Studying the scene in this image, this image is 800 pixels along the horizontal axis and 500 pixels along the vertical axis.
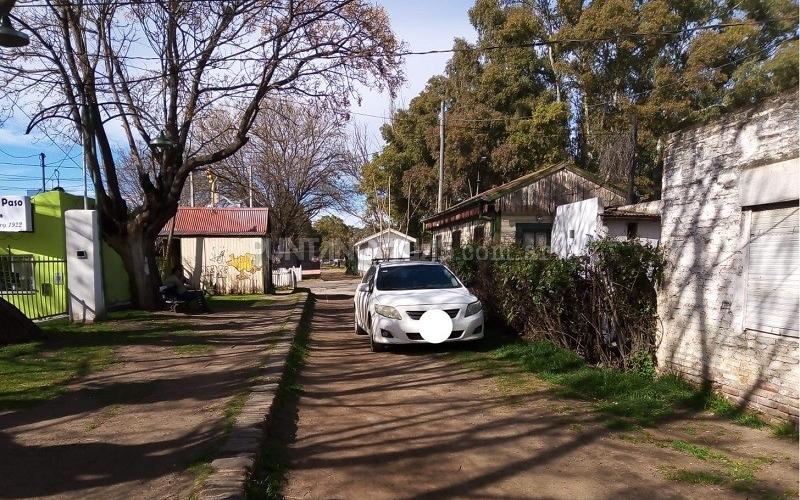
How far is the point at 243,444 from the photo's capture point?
14.3 feet

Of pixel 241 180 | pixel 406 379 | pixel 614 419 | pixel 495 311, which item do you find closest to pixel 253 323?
pixel 495 311

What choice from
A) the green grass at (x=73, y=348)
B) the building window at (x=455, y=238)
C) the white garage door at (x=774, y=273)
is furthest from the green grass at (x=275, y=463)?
the building window at (x=455, y=238)

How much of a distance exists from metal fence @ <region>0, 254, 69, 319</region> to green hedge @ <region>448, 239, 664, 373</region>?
9.48 meters

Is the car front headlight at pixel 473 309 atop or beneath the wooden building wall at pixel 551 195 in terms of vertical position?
beneath

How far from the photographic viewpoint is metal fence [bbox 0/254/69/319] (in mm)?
12484

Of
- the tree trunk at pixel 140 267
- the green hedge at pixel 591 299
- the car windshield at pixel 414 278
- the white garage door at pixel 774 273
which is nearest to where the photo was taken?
the white garage door at pixel 774 273

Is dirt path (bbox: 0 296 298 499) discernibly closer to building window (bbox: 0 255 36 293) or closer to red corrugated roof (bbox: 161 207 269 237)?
building window (bbox: 0 255 36 293)

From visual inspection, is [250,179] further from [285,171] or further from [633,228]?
[633,228]

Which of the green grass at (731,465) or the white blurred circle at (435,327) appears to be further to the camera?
the white blurred circle at (435,327)

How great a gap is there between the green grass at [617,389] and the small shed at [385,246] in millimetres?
26399

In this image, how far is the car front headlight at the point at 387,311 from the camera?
868 cm

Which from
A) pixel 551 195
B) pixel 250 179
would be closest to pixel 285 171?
pixel 250 179

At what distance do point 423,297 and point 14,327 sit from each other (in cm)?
642

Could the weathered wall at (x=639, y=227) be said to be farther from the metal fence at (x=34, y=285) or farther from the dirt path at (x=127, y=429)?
the metal fence at (x=34, y=285)
